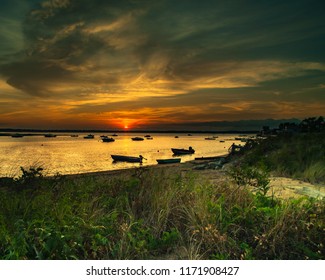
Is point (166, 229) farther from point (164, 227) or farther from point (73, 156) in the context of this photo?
point (73, 156)

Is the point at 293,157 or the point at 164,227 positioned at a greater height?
the point at 293,157

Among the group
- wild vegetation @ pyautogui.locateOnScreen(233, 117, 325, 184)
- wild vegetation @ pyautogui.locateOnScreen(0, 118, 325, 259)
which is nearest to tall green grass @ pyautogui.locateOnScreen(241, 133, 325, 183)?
wild vegetation @ pyautogui.locateOnScreen(233, 117, 325, 184)

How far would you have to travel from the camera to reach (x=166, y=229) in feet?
15.0

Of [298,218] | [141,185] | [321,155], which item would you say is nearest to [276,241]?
[298,218]

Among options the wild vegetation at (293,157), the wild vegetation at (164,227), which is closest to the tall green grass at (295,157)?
the wild vegetation at (293,157)

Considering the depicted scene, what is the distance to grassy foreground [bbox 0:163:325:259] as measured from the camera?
3.77 m

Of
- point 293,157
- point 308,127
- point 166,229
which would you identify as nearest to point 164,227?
point 166,229

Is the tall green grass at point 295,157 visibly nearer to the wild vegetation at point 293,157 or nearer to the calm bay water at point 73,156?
the wild vegetation at point 293,157

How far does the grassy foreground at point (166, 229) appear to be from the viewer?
3771 millimetres

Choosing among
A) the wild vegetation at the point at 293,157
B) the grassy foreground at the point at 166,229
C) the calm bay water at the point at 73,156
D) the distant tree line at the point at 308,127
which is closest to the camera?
the grassy foreground at the point at 166,229

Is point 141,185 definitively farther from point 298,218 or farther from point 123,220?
point 298,218

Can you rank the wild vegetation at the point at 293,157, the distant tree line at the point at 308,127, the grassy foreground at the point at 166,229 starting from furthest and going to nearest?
the distant tree line at the point at 308,127 < the wild vegetation at the point at 293,157 < the grassy foreground at the point at 166,229

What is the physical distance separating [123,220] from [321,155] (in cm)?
1071

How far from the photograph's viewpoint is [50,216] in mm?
4551
